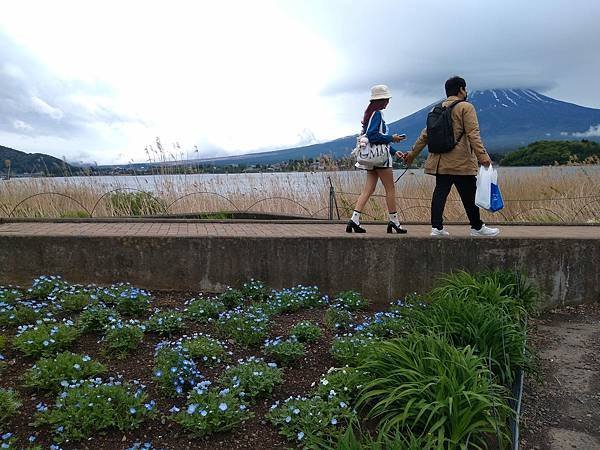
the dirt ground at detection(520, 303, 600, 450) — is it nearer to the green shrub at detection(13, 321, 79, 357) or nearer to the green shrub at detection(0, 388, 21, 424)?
the green shrub at detection(0, 388, 21, 424)

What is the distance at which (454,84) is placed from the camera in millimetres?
5352

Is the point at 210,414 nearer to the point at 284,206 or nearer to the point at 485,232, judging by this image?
the point at 485,232

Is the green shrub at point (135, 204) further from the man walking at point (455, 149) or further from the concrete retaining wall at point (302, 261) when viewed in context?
the man walking at point (455, 149)

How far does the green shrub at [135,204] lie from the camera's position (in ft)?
31.0

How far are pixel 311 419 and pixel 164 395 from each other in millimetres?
861

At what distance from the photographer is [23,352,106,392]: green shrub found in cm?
281

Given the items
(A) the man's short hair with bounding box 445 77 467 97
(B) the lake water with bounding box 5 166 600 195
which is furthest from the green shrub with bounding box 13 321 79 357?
(B) the lake water with bounding box 5 166 600 195

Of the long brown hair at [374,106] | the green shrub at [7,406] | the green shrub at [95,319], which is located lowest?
the green shrub at [7,406]

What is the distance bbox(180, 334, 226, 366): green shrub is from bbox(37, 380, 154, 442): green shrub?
58cm

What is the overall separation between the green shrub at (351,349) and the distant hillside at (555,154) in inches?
405

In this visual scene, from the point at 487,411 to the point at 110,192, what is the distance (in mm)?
8559

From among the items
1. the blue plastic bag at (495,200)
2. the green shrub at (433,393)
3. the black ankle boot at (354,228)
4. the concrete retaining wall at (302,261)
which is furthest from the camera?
the black ankle boot at (354,228)

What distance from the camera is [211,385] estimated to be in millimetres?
3002

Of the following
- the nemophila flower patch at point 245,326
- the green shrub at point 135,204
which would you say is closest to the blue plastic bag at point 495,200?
the nemophila flower patch at point 245,326
